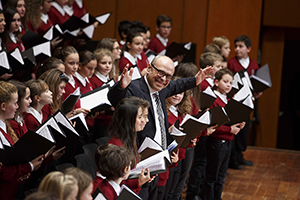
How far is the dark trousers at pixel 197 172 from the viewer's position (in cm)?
388

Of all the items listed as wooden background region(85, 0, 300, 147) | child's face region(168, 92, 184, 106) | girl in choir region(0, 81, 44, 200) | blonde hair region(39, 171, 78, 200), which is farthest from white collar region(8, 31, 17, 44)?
wooden background region(85, 0, 300, 147)

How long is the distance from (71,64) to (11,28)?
862mm

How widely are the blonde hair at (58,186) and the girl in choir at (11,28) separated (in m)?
2.75

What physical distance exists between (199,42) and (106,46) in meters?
3.13

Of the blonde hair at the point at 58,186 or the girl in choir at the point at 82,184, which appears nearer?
the blonde hair at the point at 58,186

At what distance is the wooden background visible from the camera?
7039 mm

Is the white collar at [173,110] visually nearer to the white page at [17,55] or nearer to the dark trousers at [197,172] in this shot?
the dark trousers at [197,172]

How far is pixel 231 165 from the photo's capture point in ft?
17.1

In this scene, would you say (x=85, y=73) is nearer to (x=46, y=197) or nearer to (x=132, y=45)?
(x=132, y=45)

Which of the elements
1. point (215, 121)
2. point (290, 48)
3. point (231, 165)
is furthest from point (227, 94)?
point (290, 48)

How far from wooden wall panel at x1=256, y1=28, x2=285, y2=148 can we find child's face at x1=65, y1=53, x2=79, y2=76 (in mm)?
4419

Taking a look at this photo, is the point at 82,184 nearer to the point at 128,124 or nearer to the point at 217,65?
the point at 128,124

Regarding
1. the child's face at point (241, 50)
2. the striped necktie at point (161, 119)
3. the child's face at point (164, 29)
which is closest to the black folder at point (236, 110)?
the striped necktie at point (161, 119)

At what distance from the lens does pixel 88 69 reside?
150 inches
